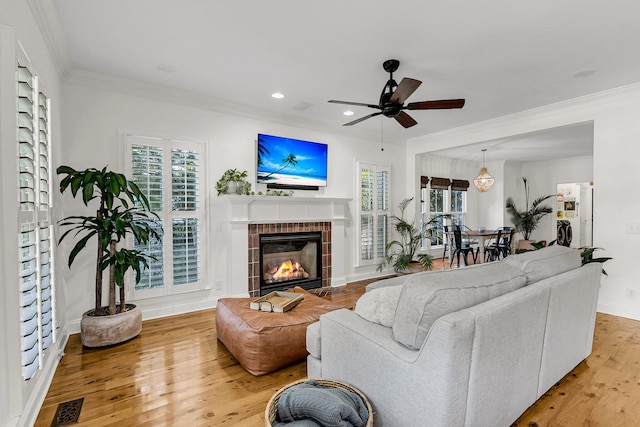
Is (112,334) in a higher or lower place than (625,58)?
lower

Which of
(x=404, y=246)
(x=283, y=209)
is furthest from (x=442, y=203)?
(x=283, y=209)

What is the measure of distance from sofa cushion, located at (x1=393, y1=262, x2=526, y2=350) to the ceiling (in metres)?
1.90

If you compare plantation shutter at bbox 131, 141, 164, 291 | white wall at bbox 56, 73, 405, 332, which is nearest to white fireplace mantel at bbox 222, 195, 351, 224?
white wall at bbox 56, 73, 405, 332

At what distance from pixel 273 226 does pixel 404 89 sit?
2598 mm

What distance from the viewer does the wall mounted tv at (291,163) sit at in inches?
181

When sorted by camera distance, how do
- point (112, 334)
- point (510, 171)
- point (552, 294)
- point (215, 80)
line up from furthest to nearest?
point (510, 171)
point (215, 80)
point (112, 334)
point (552, 294)

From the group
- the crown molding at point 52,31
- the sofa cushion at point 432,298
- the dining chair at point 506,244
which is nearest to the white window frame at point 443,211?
the dining chair at point 506,244

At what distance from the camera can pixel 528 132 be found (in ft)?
15.3

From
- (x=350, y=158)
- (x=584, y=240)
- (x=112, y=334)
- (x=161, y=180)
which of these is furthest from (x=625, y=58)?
(x=584, y=240)

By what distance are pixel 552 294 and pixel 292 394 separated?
1.63 meters

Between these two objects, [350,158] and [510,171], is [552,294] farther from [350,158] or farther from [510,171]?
[510,171]

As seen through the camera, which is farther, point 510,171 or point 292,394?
point 510,171

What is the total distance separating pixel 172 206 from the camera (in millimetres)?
3883

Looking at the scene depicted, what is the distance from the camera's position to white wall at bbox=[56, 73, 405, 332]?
3.40 m
